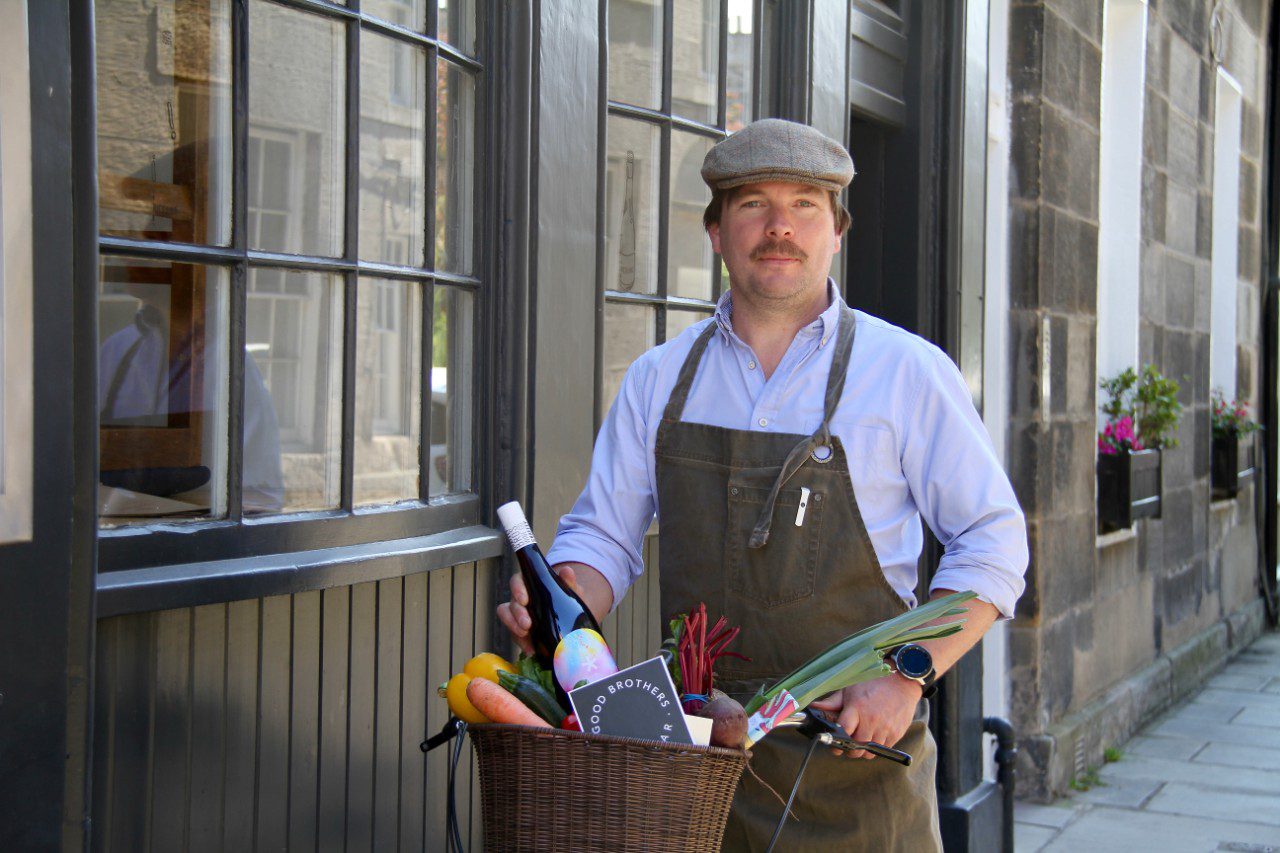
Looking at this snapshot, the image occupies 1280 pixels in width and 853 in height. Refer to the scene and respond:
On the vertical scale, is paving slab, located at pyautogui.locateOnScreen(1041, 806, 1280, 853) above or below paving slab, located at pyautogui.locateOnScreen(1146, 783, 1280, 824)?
below

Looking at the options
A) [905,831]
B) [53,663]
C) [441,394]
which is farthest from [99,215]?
[905,831]

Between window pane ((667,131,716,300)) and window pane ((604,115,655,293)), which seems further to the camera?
window pane ((667,131,716,300))

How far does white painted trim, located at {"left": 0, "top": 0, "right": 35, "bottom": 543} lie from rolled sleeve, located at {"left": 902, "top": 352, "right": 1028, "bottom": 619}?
1.45 m

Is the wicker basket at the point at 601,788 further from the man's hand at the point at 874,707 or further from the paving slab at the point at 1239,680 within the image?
the paving slab at the point at 1239,680

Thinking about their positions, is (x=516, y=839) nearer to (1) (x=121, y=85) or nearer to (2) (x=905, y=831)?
(2) (x=905, y=831)

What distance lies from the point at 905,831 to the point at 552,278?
1715mm

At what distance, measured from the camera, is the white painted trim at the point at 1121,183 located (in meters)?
8.21

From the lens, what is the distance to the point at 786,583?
2.62m

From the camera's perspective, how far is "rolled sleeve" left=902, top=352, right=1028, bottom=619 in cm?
248

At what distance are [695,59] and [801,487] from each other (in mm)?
2354

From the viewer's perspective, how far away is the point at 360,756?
3.30m

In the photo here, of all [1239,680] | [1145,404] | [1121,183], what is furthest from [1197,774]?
[1121,183]

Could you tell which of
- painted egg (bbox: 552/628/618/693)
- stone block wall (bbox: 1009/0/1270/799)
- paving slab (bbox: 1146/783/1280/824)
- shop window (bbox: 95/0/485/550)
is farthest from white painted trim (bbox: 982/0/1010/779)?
painted egg (bbox: 552/628/618/693)

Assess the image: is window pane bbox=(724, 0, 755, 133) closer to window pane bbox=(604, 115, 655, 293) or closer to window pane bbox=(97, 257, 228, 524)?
window pane bbox=(604, 115, 655, 293)
